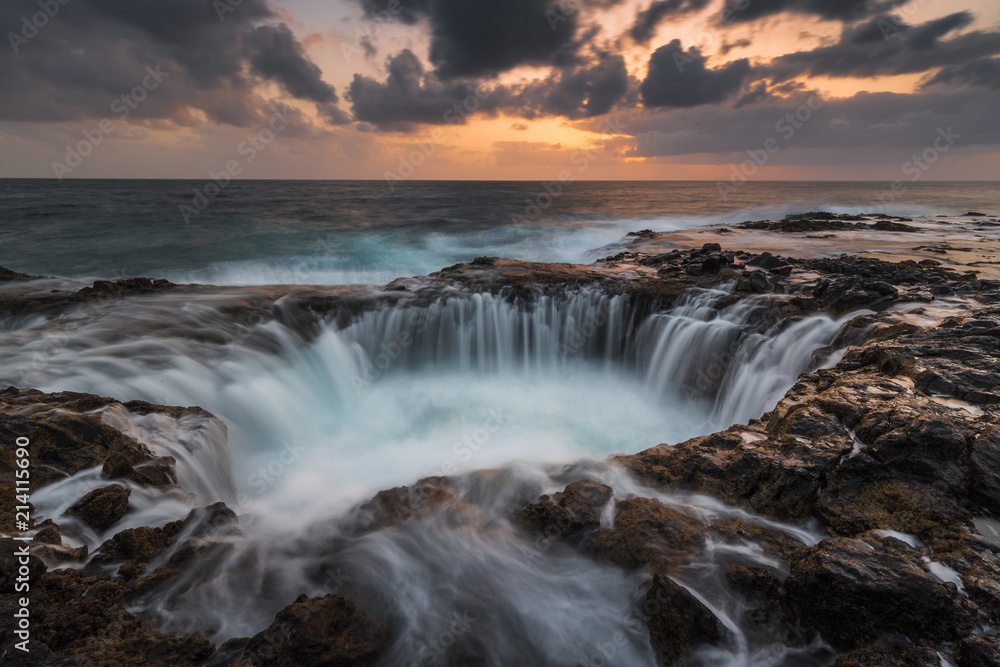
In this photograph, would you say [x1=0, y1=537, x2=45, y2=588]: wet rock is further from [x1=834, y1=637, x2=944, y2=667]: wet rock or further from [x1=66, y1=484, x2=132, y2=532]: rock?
[x1=834, y1=637, x2=944, y2=667]: wet rock

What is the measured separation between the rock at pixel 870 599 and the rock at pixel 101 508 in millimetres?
6002

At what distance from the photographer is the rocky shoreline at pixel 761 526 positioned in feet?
9.64

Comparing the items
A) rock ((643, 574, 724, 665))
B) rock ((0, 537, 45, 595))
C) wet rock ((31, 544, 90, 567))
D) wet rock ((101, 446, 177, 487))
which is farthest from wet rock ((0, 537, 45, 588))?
rock ((643, 574, 724, 665))

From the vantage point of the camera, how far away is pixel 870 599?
291 cm

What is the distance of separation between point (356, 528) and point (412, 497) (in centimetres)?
68

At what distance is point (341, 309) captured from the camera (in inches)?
448

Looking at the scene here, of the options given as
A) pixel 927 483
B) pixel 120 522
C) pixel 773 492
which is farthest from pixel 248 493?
pixel 927 483

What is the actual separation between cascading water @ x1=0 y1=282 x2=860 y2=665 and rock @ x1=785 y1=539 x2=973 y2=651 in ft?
0.96

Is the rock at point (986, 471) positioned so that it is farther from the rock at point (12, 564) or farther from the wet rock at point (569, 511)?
the rock at point (12, 564)

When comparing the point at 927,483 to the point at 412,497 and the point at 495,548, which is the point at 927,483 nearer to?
the point at 495,548

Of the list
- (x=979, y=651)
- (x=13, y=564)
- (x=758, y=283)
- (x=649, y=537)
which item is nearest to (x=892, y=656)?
(x=979, y=651)

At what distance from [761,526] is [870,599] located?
3.75 feet

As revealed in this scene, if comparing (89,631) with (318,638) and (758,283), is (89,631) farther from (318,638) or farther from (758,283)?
(758,283)

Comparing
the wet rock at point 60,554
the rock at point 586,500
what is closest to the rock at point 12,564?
the wet rock at point 60,554
